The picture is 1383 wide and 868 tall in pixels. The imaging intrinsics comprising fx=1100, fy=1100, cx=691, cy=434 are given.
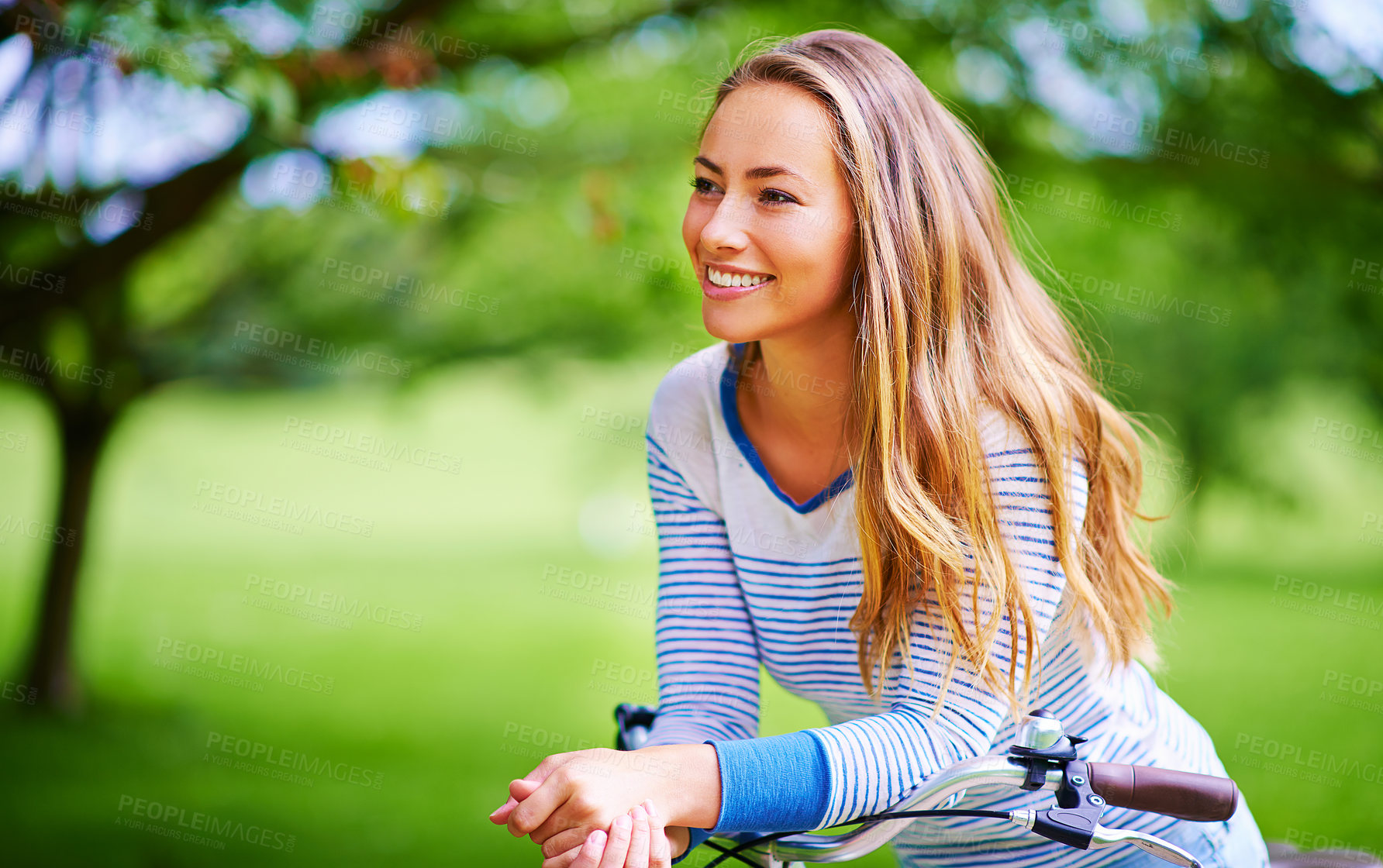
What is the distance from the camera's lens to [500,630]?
1103 centimetres

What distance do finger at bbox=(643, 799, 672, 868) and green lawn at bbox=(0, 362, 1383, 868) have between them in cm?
112

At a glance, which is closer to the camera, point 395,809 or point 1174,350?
point 395,809

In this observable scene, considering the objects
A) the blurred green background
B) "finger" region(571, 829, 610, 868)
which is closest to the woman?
"finger" region(571, 829, 610, 868)

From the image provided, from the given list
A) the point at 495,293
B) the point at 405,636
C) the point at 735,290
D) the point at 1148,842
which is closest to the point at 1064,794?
the point at 1148,842

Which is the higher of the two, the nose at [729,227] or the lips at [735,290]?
the nose at [729,227]

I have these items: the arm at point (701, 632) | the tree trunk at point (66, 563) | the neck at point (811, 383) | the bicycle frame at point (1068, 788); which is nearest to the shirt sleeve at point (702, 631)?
the arm at point (701, 632)

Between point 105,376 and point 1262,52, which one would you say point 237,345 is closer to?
point 105,376

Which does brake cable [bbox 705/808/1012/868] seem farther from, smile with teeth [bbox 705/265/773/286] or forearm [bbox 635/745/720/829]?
smile with teeth [bbox 705/265/773/286]

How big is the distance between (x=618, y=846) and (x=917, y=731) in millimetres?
456

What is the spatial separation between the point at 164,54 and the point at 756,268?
2088 millimetres

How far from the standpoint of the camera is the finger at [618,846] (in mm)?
1449

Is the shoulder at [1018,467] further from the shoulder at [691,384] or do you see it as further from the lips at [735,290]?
the shoulder at [691,384]

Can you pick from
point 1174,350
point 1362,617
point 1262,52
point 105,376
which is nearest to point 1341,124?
point 1262,52

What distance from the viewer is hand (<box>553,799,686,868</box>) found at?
145 cm
